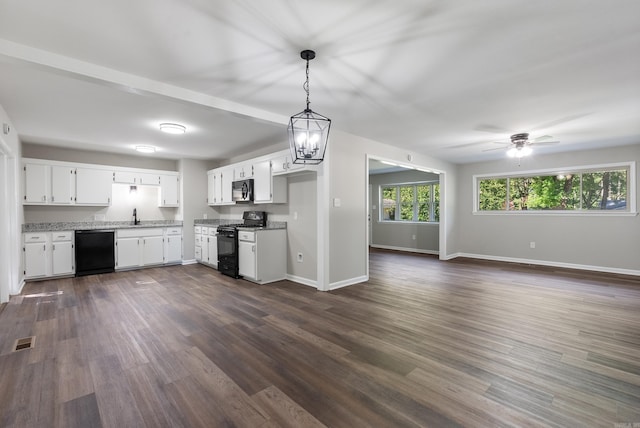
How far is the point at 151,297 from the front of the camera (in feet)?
13.6

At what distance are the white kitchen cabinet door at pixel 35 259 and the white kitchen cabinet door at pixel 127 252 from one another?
106cm

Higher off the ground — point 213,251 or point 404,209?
point 404,209

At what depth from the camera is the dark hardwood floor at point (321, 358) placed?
178cm

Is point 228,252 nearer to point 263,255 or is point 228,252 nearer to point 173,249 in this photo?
point 263,255

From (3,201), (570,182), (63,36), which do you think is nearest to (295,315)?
(63,36)

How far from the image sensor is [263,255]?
491 cm

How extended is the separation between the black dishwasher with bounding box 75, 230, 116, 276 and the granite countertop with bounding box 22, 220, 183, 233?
11.6 inches

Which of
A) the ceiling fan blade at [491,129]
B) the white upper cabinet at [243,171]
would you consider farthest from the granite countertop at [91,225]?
the ceiling fan blade at [491,129]

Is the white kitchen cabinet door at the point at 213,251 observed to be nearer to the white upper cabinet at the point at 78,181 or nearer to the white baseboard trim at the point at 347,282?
the white upper cabinet at the point at 78,181

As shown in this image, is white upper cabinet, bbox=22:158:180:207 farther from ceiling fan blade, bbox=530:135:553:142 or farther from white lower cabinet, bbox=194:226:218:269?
ceiling fan blade, bbox=530:135:553:142

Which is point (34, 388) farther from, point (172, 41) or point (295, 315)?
point (172, 41)

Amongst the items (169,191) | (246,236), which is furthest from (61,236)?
(246,236)

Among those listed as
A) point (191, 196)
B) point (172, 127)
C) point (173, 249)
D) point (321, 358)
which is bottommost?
point (321, 358)

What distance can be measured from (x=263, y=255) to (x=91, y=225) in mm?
3974
